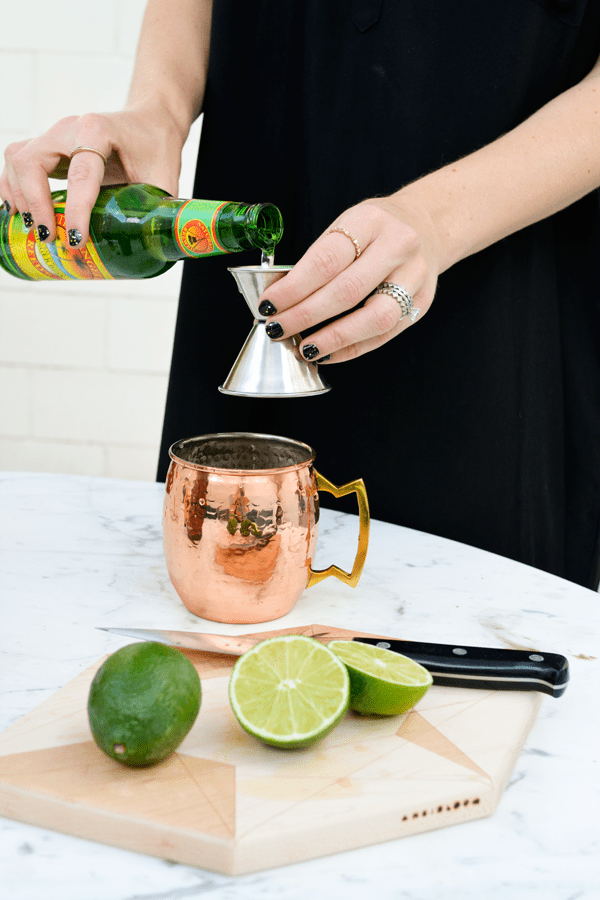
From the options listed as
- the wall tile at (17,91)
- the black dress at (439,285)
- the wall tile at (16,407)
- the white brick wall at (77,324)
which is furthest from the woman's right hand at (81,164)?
the wall tile at (16,407)

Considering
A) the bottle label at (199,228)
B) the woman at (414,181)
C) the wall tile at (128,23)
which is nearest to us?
the bottle label at (199,228)

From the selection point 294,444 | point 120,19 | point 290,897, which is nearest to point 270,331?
point 294,444

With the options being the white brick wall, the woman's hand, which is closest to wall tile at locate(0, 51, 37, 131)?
the white brick wall

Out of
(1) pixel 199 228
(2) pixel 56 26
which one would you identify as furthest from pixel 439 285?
(2) pixel 56 26

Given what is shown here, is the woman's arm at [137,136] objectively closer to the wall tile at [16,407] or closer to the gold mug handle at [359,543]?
the gold mug handle at [359,543]

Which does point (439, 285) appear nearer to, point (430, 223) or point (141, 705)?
point (430, 223)

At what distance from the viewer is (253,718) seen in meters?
0.51

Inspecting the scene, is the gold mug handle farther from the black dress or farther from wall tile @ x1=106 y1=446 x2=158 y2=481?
wall tile @ x1=106 y1=446 x2=158 y2=481

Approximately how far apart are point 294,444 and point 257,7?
69 cm

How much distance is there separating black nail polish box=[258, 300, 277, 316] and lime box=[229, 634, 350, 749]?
274 millimetres

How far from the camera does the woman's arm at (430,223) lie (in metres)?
0.71

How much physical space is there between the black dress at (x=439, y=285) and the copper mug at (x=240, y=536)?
0.40 m

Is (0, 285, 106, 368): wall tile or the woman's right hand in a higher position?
the woman's right hand

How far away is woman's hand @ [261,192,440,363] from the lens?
70 centimetres
